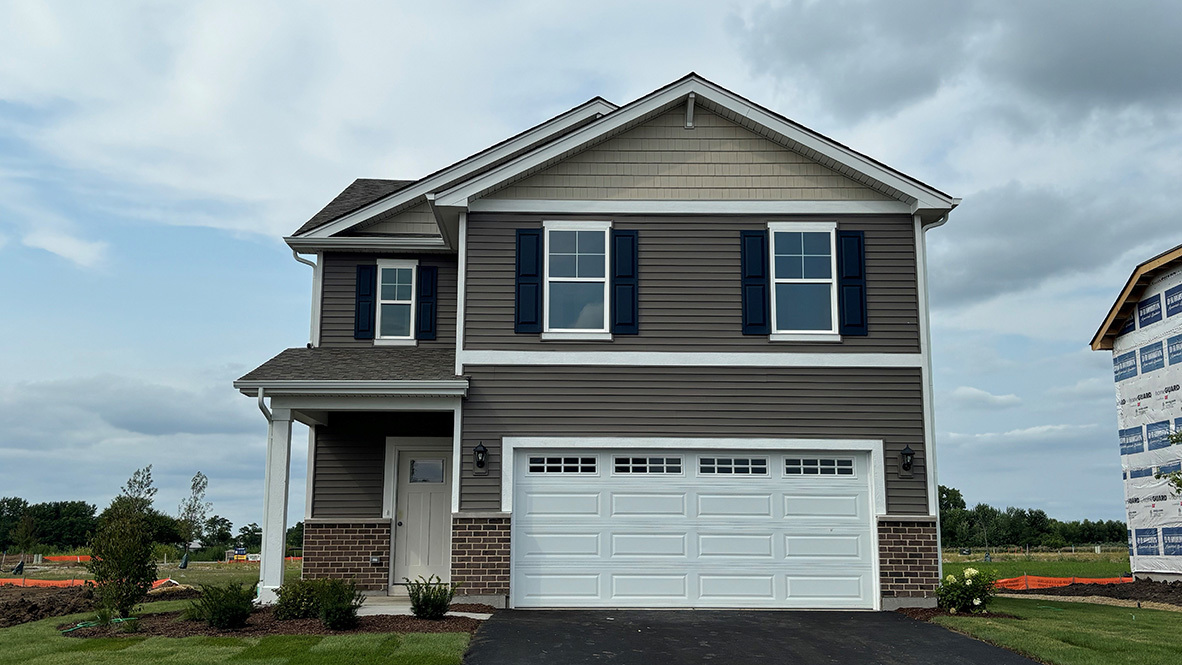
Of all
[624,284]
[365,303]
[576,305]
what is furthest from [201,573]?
[624,284]

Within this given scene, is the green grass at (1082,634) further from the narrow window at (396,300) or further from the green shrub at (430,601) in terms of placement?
the narrow window at (396,300)

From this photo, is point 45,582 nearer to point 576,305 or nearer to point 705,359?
point 576,305

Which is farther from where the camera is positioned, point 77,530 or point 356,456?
point 77,530

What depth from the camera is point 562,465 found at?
1328 cm

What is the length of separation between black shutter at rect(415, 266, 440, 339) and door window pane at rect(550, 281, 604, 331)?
268 centimetres

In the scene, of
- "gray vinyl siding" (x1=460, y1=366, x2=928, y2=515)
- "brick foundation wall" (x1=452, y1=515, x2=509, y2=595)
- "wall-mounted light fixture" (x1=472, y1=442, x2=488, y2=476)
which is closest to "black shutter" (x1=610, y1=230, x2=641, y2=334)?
"gray vinyl siding" (x1=460, y1=366, x2=928, y2=515)

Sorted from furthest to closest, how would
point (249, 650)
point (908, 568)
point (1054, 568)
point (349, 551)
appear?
1. point (1054, 568)
2. point (349, 551)
3. point (908, 568)
4. point (249, 650)

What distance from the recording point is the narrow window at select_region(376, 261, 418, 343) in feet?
50.6

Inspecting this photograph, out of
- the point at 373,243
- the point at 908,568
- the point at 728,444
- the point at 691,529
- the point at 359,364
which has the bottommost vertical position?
the point at 908,568

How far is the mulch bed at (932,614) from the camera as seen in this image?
39.6 feet

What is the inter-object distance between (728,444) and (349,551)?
6.00 meters

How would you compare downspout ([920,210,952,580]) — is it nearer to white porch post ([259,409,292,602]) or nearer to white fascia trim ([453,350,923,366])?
white fascia trim ([453,350,923,366])

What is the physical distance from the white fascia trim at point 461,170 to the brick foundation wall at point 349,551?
4.58 meters

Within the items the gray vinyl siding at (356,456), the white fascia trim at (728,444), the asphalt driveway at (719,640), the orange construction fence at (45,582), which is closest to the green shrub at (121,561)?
the gray vinyl siding at (356,456)
